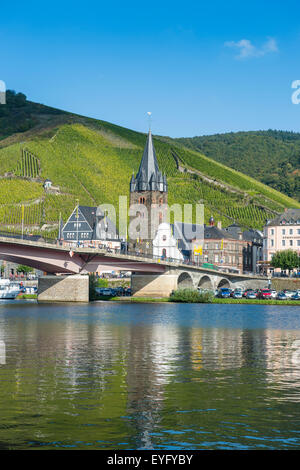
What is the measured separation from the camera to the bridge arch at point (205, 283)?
119231 millimetres

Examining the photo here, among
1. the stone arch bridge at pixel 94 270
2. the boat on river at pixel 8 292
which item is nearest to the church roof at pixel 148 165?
the stone arch bridge at pixel 94 270

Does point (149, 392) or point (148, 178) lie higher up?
point (148, 178)

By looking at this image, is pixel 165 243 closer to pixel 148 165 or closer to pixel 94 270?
pixel 148 165

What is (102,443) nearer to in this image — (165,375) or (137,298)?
(165,375)

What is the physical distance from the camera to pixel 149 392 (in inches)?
843

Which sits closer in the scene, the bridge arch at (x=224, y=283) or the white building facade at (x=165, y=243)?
the bridge arch at (x=224, y=283)

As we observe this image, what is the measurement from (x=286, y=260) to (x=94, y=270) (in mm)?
44750

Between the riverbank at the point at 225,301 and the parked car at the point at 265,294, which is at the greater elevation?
the parked car at the point at 265,294

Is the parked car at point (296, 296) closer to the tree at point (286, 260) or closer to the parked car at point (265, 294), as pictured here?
the parked car at point (265, 294)

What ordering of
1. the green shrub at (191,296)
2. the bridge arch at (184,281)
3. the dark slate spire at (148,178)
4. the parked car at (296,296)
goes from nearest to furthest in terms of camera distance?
the green shrub at (191,296)
the parked car at (296,296)
the bridge arch at (184,281)
the dark slate spire at (148,178)

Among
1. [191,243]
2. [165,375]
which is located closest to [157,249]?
[191,243]

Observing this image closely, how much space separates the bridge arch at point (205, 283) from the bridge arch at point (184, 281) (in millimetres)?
3372

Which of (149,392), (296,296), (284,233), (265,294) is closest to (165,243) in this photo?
(284,233)
